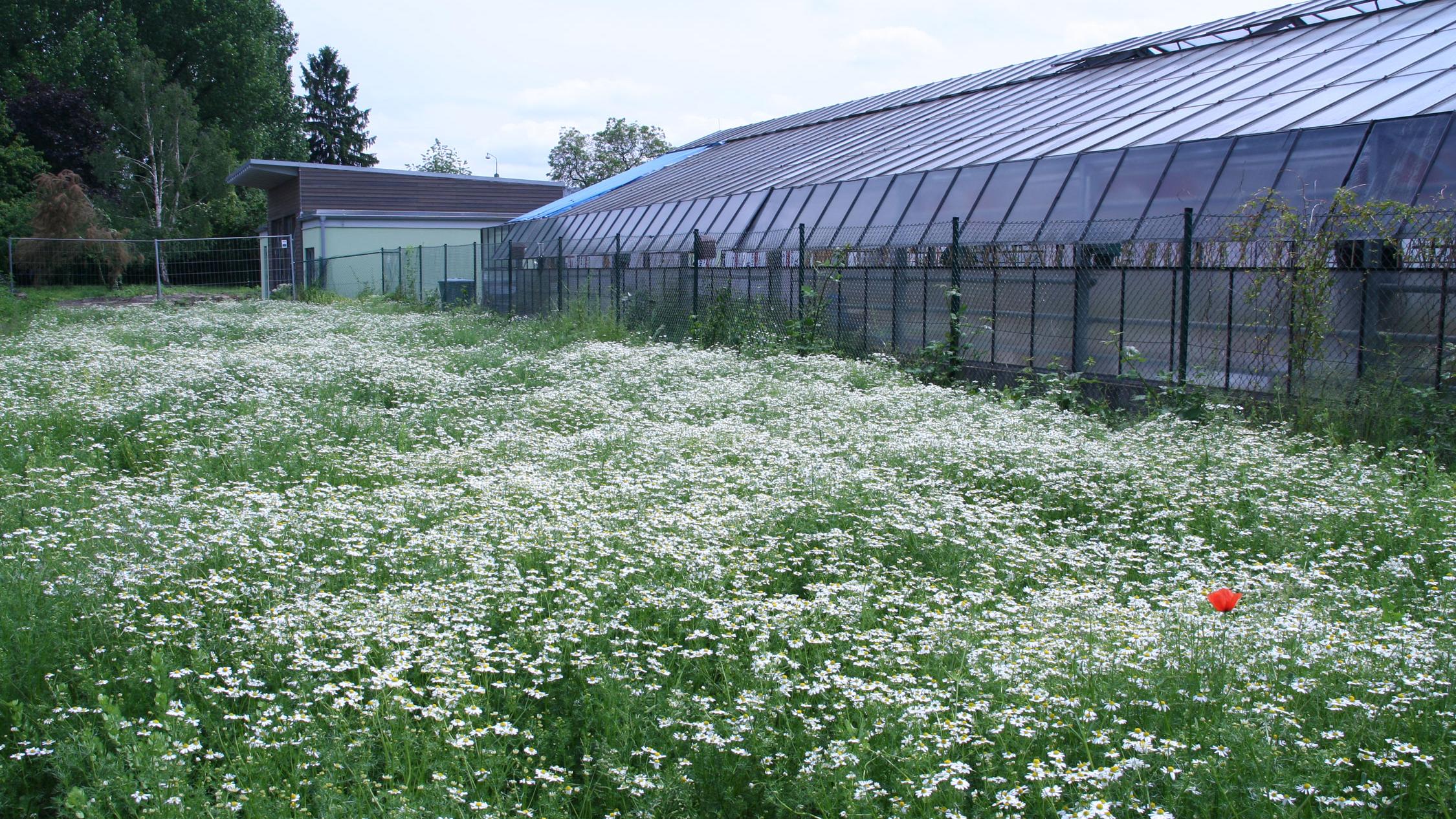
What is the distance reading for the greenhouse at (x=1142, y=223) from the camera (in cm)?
967

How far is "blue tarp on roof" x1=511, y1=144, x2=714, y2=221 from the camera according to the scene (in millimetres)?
30672

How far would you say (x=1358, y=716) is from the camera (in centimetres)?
321

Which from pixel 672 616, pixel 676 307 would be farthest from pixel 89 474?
pixel 676 307

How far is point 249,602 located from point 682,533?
6.80 feet

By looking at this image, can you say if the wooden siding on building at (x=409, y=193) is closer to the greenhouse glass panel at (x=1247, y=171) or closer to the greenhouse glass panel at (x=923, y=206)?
the greenhouse glass panel at (x=923, y=206)

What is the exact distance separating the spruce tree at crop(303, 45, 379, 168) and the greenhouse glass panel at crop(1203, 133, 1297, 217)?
7142 centimetres

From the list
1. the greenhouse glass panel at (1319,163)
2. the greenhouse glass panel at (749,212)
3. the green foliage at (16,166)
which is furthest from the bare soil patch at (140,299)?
the greenhouse glass panel at (1319,163)

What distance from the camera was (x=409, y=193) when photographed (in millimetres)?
39094

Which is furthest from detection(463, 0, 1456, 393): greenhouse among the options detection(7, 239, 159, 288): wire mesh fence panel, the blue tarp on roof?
detection(7, 239, 159, 288): wire mesh fence panel

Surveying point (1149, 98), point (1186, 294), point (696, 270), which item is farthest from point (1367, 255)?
point (696, 270)

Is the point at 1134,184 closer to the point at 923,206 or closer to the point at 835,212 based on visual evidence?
the point at 923,206

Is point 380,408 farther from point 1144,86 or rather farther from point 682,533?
point 1144,86

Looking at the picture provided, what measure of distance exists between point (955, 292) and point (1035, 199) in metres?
1.87

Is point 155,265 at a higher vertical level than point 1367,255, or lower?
higher
